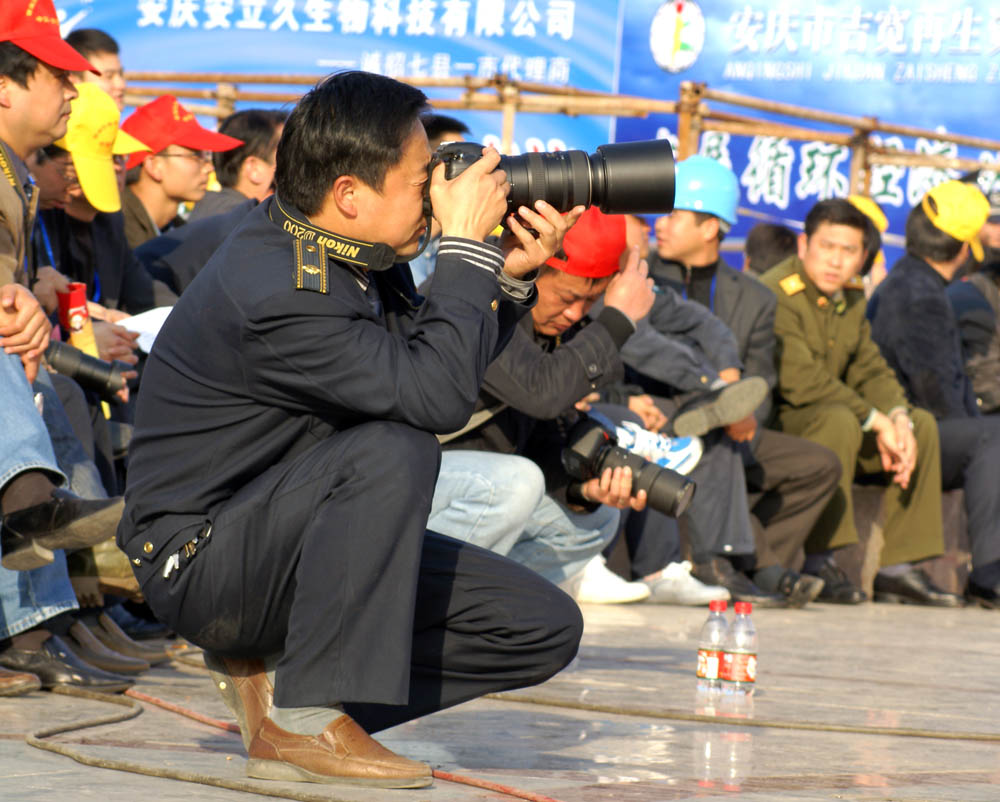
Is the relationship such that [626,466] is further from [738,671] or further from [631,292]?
[738,671]

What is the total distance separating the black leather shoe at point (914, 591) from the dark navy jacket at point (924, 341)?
0.76m

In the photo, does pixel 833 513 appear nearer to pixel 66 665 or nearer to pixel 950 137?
pixel 950 137

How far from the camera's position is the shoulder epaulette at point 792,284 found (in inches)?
275

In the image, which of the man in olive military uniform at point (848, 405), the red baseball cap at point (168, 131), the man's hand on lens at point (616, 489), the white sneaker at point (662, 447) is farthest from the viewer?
the man in olive military uniform at point (848, 405)

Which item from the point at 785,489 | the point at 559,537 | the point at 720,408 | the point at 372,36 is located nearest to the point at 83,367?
the point at 559,537

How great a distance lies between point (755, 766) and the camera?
110 inches

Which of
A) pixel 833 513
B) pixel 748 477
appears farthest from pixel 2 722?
pixel 833 513

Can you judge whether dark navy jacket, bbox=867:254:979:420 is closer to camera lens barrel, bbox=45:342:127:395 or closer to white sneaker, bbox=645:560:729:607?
white sneaker, bbox=645:560:729:607

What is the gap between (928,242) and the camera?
748 cm

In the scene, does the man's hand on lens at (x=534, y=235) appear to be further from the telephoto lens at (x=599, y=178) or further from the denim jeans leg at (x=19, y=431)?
the denim jeans leg at (x=19, y=431)

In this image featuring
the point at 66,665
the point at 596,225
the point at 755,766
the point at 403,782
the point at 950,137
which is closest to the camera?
the point at 403,782

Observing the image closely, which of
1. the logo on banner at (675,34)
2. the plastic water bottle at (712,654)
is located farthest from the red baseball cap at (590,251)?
the logo on banner at (675,34)

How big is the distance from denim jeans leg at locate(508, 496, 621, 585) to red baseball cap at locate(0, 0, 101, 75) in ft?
5.12

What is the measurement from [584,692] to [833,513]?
3.58m
